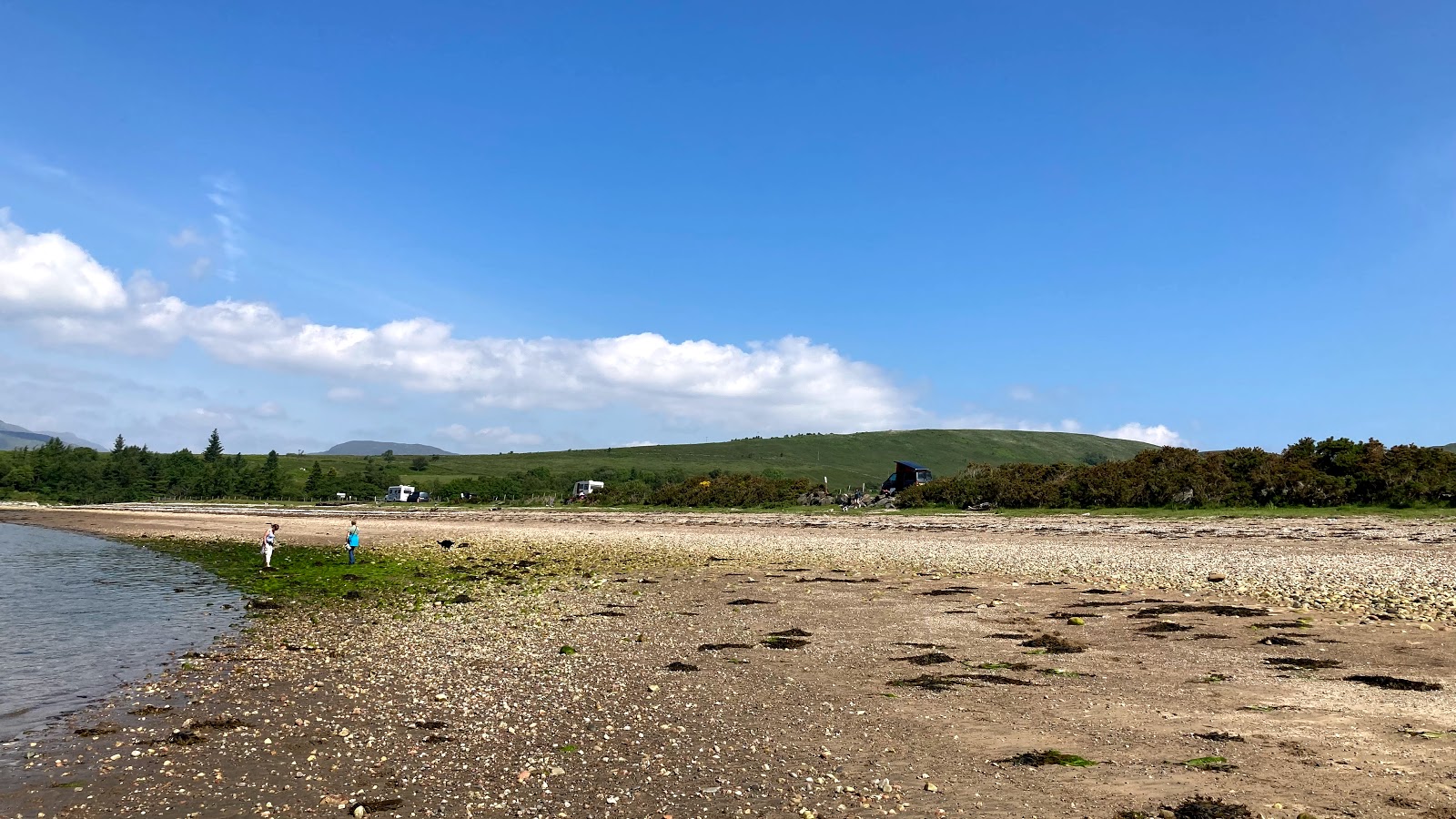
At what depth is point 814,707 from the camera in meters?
12.5

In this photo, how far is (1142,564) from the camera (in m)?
29.0

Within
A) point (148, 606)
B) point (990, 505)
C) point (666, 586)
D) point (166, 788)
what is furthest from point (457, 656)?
point (990, 505)

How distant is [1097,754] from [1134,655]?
6.35 metres

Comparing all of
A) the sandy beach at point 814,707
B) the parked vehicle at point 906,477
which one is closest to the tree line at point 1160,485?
the parked vehicle at point 906,477

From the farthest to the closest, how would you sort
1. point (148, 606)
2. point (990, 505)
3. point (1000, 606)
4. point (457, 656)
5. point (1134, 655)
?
point (990, 505) → point (148, 606) → point (1000, 606) → point (457, 656) → point (1134, 655)

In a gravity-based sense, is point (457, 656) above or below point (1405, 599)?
below

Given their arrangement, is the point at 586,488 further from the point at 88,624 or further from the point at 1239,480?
the point at 88,624

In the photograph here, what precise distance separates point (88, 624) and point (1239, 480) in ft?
189

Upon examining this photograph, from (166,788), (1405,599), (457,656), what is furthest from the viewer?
(1405,599)

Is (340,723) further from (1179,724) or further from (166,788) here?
(1179,724)

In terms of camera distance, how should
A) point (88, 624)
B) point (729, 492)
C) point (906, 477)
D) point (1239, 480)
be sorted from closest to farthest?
point (88, 624), point (1239, 480), point (906, 477), point (729, 492)

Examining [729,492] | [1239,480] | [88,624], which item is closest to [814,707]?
[88,624]

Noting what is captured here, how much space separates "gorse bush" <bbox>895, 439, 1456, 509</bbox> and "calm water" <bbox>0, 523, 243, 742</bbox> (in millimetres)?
52239

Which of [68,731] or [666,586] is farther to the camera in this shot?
[666,586]
